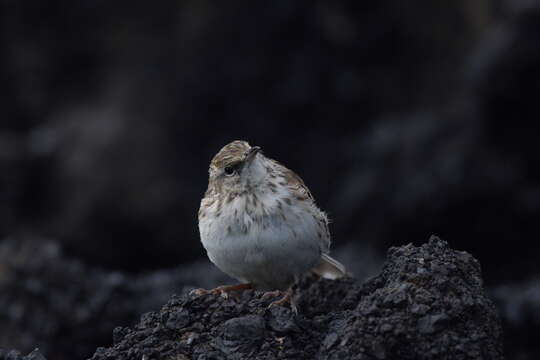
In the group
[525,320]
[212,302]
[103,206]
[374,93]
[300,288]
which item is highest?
[374,93]

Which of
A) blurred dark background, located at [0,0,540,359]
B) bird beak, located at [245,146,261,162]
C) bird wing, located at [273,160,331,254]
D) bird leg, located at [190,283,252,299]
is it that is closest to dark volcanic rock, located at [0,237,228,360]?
blurred dark background, located at [0,0,540,359]

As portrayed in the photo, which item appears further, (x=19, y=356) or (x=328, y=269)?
(x=328, y=269)

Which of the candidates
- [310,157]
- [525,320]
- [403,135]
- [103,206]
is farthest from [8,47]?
[525,320]

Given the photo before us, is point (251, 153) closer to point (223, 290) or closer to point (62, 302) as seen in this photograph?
point (223, 290)

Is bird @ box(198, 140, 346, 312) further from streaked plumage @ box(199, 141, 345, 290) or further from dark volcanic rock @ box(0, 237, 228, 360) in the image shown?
dark volcanic rock @ box(0, 237, 228, 360)

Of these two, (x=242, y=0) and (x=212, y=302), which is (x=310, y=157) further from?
(x=212, y=302)

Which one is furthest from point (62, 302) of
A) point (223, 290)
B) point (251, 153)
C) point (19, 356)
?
point (19, 356)
